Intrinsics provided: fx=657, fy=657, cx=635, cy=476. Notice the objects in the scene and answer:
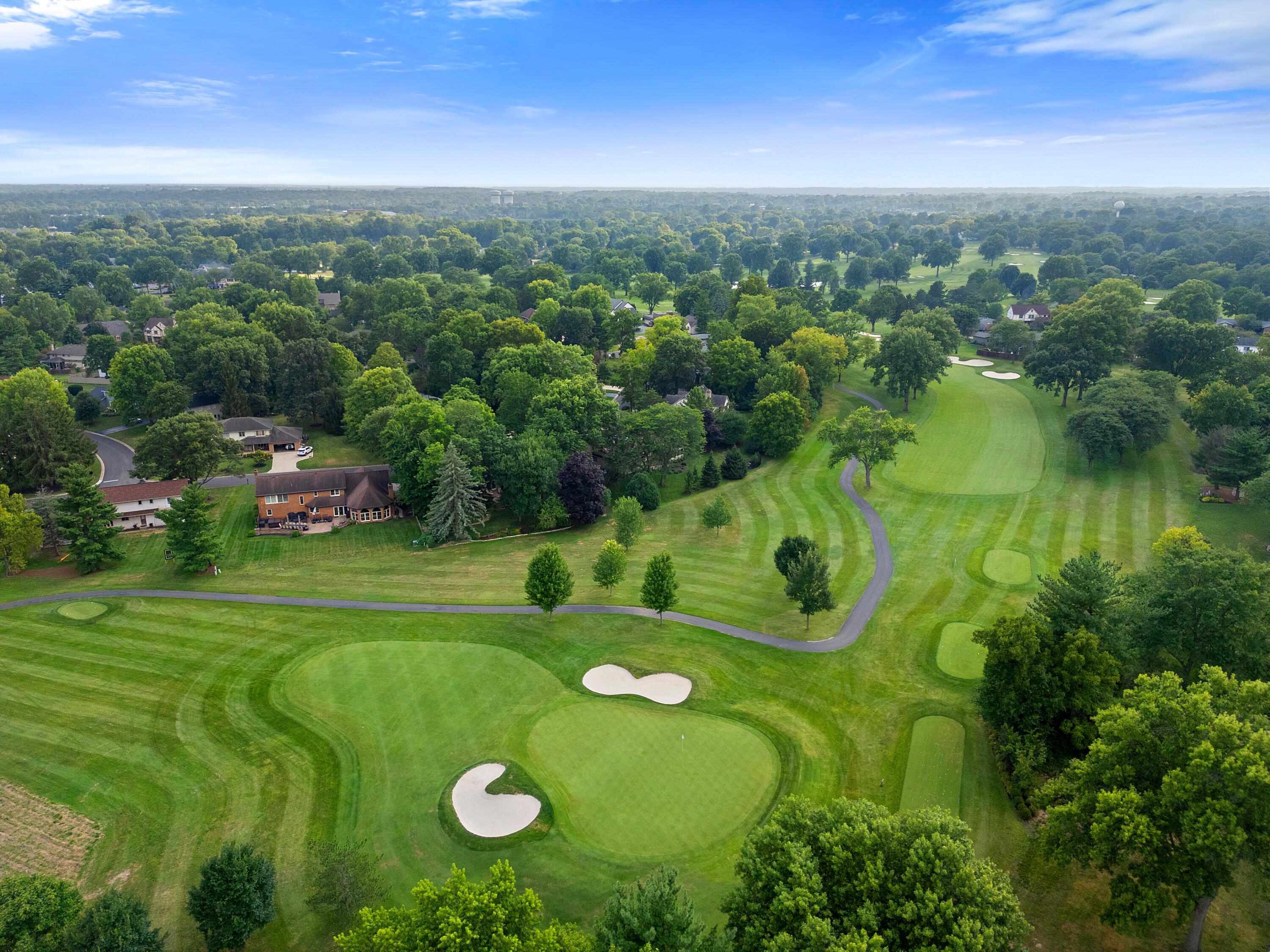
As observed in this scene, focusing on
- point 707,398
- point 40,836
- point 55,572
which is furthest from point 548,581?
point 707,398

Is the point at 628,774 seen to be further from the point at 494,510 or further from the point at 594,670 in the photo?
the point at 494,510

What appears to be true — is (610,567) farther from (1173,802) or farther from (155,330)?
(155,330)

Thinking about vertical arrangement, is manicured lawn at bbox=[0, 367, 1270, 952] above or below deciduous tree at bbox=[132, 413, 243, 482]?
below

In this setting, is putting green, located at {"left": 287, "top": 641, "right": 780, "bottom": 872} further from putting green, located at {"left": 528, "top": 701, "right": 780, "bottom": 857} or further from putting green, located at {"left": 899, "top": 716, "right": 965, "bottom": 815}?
putting green, located at {"left": 899, "top": 716, "right": 965, "bottom": 815}

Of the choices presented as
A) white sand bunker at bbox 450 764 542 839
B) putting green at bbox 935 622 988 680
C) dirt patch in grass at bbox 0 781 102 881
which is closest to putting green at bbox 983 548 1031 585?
putting green at bbox 935 622 988 680

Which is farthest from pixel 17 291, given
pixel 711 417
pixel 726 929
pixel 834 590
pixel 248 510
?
pixel 726 929

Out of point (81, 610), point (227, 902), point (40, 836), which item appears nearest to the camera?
point (227, 902)

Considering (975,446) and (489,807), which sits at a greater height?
(975,446)
